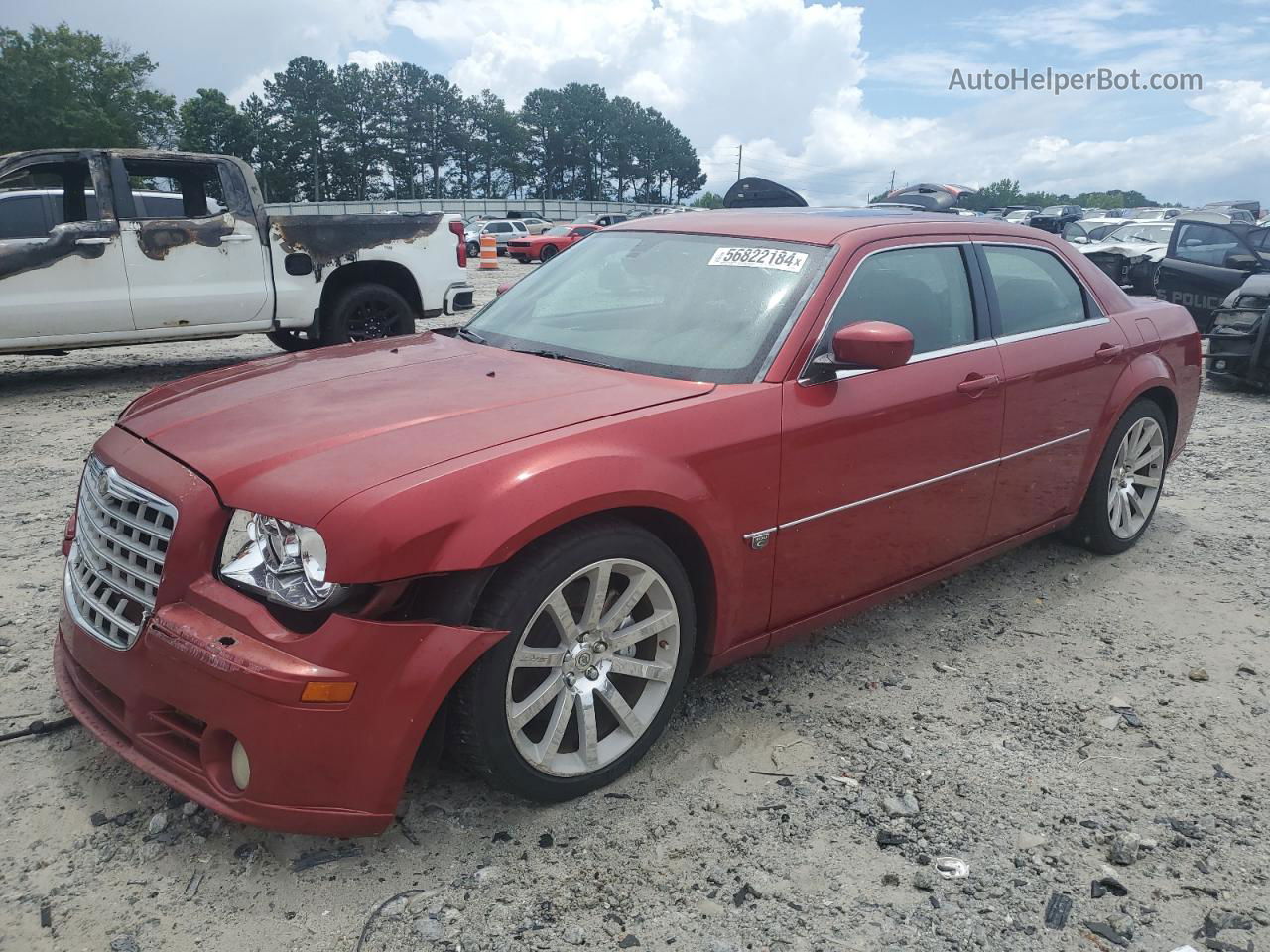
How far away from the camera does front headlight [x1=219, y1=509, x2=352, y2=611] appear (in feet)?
7.39

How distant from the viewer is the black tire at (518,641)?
2383mm

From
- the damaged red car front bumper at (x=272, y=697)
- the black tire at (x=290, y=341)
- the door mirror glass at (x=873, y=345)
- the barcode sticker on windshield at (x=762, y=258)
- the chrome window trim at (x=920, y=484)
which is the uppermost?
the barcode sticker on windshield at (x=762, y=258)

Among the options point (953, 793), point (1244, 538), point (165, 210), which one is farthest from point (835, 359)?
point (165, 210)

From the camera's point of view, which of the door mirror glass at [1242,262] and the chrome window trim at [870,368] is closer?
the chrome window trim at [870,368]

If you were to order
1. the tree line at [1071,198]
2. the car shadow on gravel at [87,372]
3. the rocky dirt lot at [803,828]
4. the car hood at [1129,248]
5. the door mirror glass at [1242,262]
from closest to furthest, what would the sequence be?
the rocky dirt lot at [803,828], the car shadow on gravel at [87,372], the door mirror glass at [1242,262], the car hood at [1129,248], the tree line at [1071,198]

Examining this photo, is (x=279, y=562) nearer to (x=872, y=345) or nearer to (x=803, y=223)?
(x=872, y=345)

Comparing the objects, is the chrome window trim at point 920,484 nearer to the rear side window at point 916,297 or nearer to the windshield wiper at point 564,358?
the rear side window at point 916,297

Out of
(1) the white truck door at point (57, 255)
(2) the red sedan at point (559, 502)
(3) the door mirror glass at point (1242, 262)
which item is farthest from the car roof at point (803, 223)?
(3) the door mirror glass at point (1242, 262)

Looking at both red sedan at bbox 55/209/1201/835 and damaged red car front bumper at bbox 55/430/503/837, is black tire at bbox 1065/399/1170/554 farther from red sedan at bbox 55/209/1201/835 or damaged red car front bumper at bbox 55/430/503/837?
damaged red car front bumper at bbox 55/430/503/837

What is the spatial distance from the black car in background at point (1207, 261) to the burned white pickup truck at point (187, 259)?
8996 millimetres

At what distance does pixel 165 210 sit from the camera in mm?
8422

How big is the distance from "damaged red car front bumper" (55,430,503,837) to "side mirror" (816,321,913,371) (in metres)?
1.43

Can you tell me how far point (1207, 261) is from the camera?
12.2 metres

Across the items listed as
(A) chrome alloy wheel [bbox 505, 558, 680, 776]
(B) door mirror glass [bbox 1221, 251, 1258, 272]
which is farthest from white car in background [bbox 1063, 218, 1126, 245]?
(A) chrome alloy wheel [bbox 505, 558, 680, 776]
